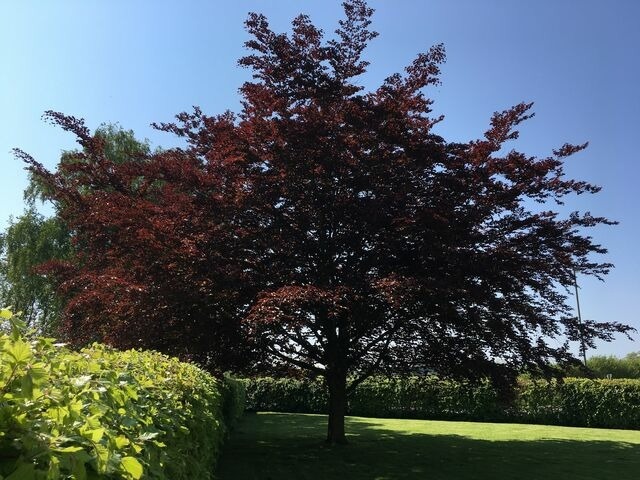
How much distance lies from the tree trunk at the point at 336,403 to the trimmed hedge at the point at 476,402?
7.11 m

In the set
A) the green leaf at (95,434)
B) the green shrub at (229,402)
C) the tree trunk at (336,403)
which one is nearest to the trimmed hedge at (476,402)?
the green shrub at (229,402)

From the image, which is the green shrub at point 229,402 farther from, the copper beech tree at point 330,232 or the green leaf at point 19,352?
the green leaf at point 19,352

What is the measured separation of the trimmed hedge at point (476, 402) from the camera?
63.9ft

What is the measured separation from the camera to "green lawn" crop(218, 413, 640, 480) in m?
8.30

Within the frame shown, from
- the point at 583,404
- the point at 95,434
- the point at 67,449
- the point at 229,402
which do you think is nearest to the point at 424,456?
the point at 229,402

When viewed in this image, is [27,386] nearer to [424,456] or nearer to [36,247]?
[424,456]

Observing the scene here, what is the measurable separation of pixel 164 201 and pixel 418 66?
559 centimetres

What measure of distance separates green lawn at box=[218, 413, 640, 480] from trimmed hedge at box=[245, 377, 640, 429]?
449cm

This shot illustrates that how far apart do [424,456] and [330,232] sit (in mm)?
4880

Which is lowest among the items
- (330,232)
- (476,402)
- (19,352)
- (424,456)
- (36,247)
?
(424,456)

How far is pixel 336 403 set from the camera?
1080 centimetres

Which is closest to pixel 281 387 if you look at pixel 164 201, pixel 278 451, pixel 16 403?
pixel 278 451

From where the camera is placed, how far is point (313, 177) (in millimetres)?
8781

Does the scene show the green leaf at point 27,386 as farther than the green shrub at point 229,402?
No
